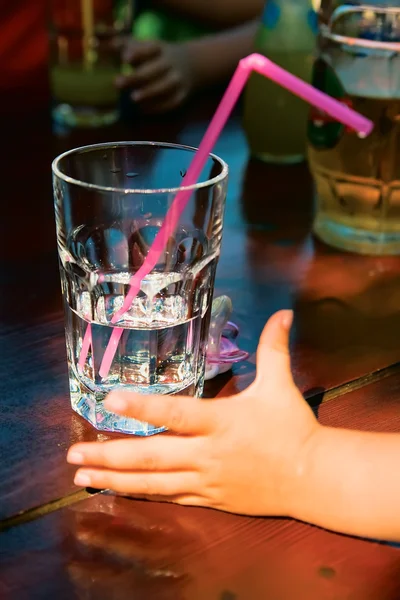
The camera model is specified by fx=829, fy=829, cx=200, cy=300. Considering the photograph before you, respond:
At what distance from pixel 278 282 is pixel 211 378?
19 cm

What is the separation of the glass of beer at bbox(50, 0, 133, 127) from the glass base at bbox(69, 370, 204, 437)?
2.34ft

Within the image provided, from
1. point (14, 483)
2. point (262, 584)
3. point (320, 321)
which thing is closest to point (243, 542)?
point (262, 584)

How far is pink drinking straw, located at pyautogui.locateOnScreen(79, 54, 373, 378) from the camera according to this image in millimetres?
472

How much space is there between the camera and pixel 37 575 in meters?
0.40

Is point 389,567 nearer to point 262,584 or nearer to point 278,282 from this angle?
point 262,584

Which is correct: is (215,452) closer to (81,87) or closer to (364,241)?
(364,241)

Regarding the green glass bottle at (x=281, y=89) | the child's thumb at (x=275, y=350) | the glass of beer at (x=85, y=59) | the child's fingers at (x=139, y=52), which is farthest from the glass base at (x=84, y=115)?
the child's thumb at (x=275, y=350)

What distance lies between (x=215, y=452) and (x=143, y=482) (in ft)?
0.14

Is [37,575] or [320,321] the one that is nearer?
[37,575]

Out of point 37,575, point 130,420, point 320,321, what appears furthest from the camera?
point 320,321

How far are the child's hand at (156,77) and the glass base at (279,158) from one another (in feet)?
0.78

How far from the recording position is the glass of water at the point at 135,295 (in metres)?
0.52

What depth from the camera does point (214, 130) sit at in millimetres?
478

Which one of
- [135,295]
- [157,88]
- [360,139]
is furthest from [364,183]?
[157,88]
